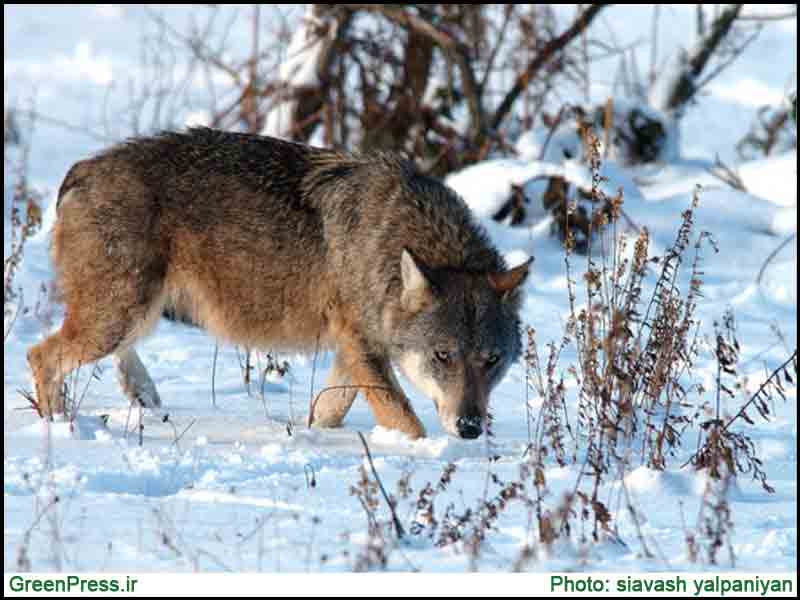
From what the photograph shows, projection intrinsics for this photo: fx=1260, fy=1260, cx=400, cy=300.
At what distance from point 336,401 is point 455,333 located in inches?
35.5

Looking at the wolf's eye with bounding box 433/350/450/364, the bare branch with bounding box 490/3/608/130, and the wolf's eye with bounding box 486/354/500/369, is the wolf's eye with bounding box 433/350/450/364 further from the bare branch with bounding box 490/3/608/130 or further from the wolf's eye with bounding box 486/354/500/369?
the bare branch with bounding box 490/3/608/130

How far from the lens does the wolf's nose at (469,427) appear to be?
6520 millimetres

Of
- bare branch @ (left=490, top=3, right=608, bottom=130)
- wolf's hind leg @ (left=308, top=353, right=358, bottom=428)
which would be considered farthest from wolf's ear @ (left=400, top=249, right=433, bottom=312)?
bare branch @ (left=490, top=3, right=608, bottom=130)

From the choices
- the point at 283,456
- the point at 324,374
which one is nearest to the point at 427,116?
the point at 324,374

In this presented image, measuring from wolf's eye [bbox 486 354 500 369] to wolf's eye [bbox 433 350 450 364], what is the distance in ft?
0.71

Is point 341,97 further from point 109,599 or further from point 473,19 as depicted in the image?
point 109,599

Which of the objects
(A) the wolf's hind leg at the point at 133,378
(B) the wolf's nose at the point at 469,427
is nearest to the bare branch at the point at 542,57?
(A) the wolf's hind leg at the point at 133,378

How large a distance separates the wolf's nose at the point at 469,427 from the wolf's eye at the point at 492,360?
0.36m

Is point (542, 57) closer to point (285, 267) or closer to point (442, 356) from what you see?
point (285, 267)

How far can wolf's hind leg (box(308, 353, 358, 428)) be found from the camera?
7164 mm

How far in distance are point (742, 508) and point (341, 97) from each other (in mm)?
8347

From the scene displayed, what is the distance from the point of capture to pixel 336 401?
720cm

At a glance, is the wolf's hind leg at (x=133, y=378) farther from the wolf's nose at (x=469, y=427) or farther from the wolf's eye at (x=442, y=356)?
the wolf's nose at (x=469, y=427)

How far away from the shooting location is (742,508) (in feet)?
18.5
